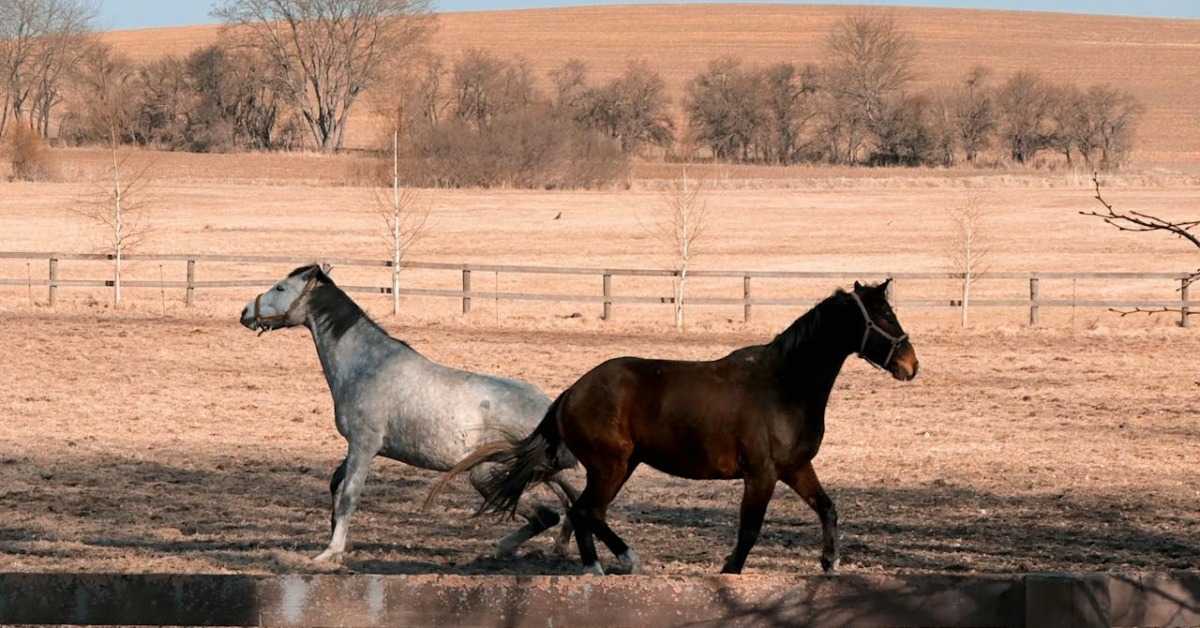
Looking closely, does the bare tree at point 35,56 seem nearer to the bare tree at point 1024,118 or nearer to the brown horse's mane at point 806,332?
the bare tree at point 1024,118

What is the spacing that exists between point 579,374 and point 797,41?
110846 mm

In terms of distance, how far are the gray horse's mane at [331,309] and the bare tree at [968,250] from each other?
18.9 m

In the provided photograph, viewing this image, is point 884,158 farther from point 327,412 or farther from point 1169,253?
point 327,412

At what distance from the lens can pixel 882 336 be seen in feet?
24.9

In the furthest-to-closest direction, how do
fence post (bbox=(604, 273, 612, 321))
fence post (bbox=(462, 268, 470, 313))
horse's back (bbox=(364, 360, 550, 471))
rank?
fence post (bbox=(462, 268, 470, 313)), fence post (bbox=(604, 273, 612, 321)), horse's back (bbox=(364, 360, 550, 471))

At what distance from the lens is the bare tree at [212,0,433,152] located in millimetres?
93000

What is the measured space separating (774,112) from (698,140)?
466 centimetres

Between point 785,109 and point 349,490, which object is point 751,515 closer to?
point 349,490

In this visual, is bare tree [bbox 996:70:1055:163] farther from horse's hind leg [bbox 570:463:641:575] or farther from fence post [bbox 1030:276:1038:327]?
horse's hind leg [bbox 570:463:641:575]

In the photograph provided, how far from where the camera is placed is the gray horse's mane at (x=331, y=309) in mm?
9273

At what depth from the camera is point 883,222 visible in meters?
49.5

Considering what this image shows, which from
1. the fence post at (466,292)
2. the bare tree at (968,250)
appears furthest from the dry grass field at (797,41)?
the fence post at (466,292)

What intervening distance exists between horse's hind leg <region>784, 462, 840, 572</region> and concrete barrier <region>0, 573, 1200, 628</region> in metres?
3.78

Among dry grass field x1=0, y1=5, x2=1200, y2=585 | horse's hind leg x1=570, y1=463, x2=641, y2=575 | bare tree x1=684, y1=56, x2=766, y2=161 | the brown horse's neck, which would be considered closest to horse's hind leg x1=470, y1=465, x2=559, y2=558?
dry grass field x1=0, y1=5, x2=1200, y2=585
